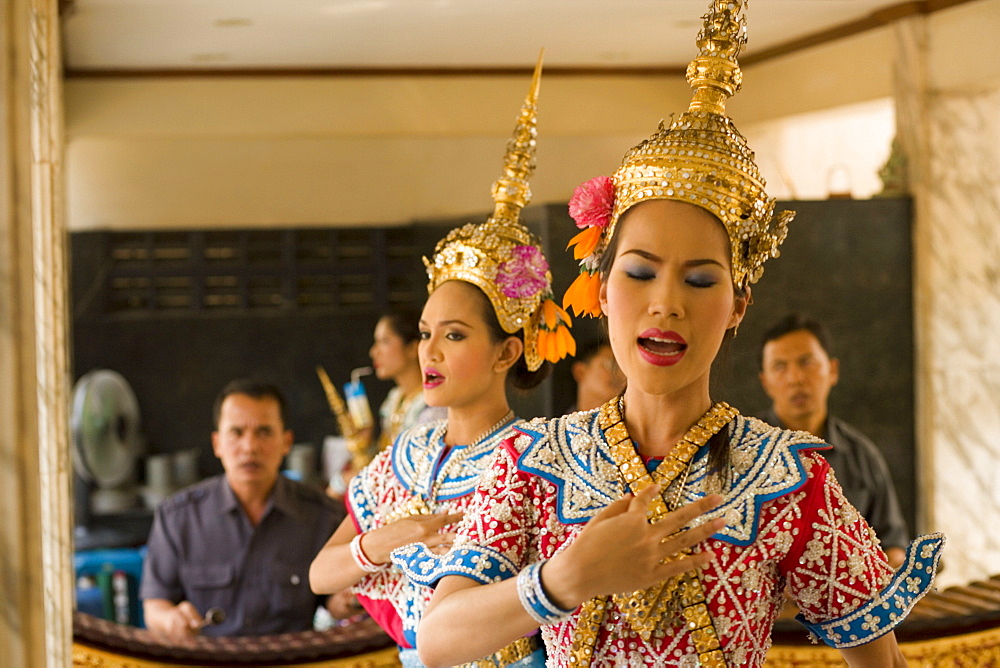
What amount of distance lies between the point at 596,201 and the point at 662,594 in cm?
51

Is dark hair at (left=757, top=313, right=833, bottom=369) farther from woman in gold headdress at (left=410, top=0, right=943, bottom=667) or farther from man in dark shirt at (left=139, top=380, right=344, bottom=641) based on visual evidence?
woman in gold headdress at (left=410, top=0, right=943, bottom=667)

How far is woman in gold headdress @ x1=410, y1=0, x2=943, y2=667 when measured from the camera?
55.2 inches

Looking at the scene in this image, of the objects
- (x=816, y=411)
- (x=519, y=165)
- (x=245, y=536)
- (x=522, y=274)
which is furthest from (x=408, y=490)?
(x=816, y=411)

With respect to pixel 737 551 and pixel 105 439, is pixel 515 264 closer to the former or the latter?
pixel 737 551

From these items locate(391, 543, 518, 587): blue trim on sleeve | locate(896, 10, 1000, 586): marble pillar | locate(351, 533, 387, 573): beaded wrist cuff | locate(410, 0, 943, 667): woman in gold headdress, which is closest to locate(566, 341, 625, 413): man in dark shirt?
locate(351, 533, 387, 573): beaded wrist cuff

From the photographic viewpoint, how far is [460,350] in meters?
2.21

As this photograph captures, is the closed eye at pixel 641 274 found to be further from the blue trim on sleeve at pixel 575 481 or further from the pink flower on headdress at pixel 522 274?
the pink flower on headdress at pixel 522 274

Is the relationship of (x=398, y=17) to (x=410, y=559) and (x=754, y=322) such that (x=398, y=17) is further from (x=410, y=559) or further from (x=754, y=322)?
(x=410, y=559)

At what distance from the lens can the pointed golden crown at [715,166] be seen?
1.46 meters

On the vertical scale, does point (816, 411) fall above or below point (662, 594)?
above

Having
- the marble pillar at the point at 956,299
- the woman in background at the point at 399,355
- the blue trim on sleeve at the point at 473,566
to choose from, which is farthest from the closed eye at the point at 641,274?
the marble pillar at the point at 956,299

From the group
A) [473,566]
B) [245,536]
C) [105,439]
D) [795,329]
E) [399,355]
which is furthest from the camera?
[105,439]

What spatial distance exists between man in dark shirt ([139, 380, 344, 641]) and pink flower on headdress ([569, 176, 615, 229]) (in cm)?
223

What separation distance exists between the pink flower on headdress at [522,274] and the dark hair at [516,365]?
45mm
